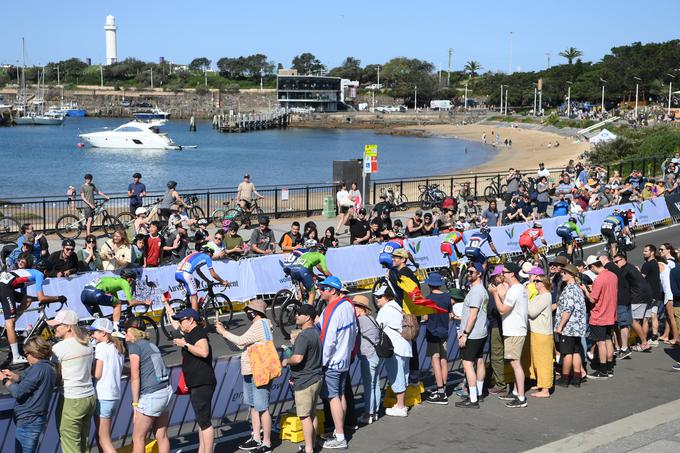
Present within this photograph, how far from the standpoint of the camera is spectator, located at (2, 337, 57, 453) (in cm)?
779

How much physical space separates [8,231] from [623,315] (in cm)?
1651

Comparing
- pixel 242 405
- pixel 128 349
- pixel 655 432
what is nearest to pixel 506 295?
pixel 655 432

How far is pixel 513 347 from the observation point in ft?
35.3

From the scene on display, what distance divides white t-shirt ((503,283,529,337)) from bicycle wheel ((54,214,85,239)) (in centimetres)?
1574

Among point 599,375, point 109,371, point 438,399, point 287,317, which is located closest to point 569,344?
point 599,375

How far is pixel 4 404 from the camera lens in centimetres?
796

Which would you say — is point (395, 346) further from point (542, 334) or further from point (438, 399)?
point (542, 334)

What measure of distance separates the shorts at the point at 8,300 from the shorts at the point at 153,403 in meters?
4.72

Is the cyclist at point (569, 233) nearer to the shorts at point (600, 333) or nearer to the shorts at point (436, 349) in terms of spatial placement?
the shorts at point (600, 333)

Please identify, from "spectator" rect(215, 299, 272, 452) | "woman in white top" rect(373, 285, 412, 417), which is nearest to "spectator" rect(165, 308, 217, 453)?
"spectator" rect(215, 299, 272, 452)

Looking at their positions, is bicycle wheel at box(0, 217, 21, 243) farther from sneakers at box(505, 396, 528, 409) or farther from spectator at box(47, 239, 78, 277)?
sneakers at box(505, 396, 528, 409)

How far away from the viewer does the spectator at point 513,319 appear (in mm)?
10633

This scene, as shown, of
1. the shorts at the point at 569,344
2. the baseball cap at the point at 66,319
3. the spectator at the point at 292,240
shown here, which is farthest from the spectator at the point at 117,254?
the shorts at the point at 569,344

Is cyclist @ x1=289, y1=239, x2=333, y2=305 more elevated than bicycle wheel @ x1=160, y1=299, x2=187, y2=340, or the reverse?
cyclist @ x1=289, y1=239, x2=333, y2=305
